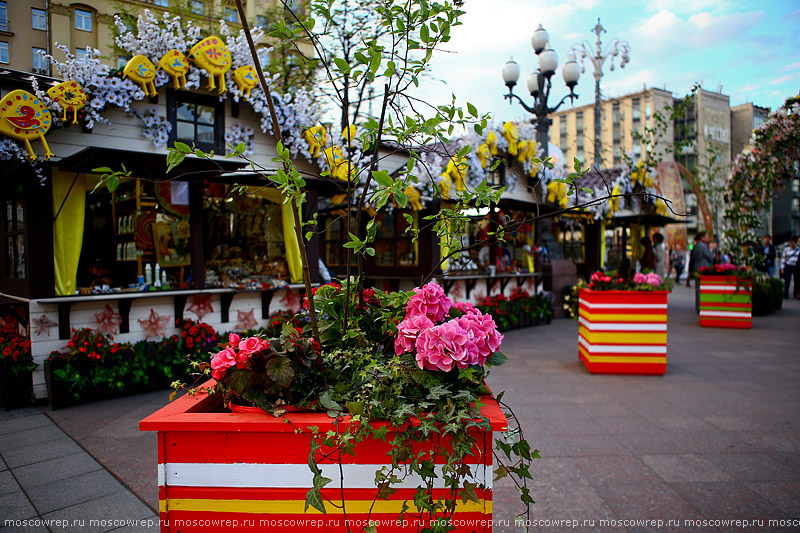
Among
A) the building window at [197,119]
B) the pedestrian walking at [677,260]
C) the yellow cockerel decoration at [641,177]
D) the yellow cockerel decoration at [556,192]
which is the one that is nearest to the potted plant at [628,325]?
the yellow cockerel decoration at [556,192]

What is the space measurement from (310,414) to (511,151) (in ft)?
30.7

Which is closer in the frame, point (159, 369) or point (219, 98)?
point (159, 369)

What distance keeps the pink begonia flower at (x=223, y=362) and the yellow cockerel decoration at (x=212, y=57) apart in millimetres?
5626

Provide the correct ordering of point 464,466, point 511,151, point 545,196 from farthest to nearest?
point 545,196
point 511,151
point 464,466

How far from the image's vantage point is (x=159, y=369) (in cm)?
570

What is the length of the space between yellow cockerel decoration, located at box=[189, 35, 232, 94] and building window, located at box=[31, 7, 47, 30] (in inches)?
100

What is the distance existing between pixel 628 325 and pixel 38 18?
6503mm

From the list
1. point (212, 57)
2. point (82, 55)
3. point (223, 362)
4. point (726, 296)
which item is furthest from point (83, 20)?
point (726, 296)

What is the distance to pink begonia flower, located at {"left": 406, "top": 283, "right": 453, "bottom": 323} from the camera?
1.82m

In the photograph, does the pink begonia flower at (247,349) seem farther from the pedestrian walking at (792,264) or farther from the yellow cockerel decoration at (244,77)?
the pedestrian walking at (792,264)

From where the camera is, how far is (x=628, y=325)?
5.96 meters

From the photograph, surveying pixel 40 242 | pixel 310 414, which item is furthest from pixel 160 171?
pixel 310 414

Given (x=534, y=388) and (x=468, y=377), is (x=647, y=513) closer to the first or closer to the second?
(x=468, y=377)

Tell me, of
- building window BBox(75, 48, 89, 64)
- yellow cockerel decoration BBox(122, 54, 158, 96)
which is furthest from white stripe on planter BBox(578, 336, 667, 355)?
building window BBox(75, 48, 89, 64)
